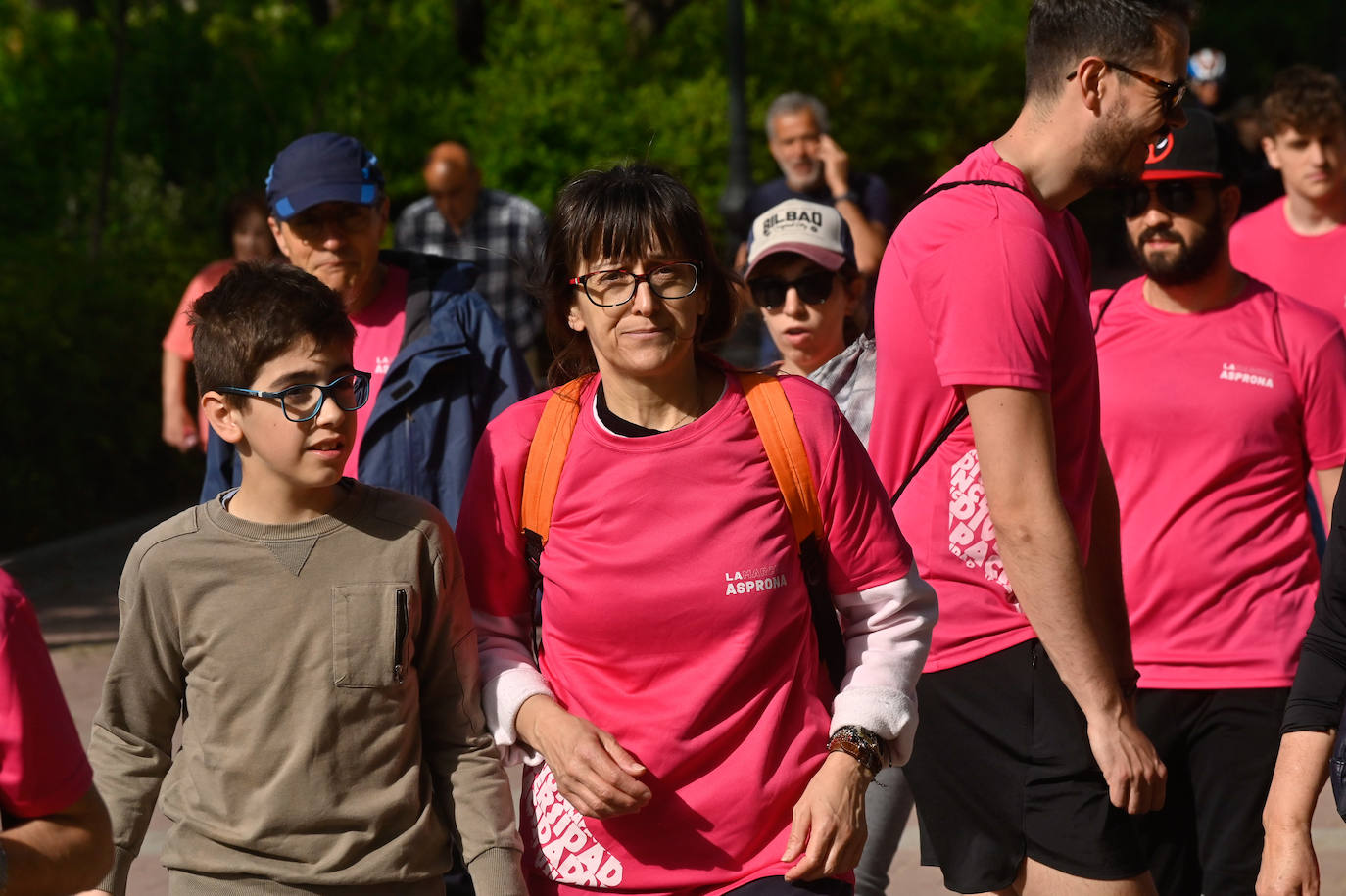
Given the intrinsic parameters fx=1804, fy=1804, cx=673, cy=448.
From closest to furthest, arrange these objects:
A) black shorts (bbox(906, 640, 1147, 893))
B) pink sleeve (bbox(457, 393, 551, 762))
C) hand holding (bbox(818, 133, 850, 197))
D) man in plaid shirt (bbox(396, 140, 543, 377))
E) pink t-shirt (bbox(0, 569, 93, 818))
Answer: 1. pink t-shirt (bbox(0, 569, 93, 818))
2. pink sleeve (bbox(457, 393, 551, 762))
3. black shorts (bbox(906, 640, 1147, 893))
4. hand holding (bbox(818, 133, 850, 197))
5. man in plaid shirt (bbox(396, 140, 543, 377))

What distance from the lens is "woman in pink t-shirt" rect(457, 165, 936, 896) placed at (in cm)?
287

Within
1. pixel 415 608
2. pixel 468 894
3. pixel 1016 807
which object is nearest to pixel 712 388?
pixel 415 608

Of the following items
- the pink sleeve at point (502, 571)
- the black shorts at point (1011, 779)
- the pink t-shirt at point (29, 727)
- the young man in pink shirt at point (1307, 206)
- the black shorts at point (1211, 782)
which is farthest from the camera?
the young man in pink shirt at point (1307, 206)

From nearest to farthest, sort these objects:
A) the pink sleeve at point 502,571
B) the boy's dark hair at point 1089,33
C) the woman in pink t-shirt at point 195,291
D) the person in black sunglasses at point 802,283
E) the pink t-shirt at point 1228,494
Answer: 1. the pink sleeve at point 502,571
2. the boy's dark hair at point 1089,33
3. the pink t-shirt at point 1228,494
4. the person in black sunglasses at point 802,283
5. the woman in pink t-shirt at point 195,291

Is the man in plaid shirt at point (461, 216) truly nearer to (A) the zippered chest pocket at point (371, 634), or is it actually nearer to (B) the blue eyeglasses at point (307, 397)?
(B) the blue eyeglasses at point (307, 397)

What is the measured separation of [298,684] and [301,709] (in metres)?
0.04

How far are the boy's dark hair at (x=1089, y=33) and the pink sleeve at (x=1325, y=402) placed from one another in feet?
4.11

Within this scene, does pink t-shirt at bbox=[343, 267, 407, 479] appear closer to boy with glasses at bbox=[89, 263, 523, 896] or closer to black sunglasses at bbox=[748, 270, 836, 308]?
black sunglasses at bbox=[748, 270, 836, 308]

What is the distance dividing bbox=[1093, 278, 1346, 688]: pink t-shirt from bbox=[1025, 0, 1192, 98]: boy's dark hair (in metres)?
1.22

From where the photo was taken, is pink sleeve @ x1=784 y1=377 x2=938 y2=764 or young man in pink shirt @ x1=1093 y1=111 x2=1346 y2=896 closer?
pink sleeve @ x1=784 y1=377 x2=938 y2=764

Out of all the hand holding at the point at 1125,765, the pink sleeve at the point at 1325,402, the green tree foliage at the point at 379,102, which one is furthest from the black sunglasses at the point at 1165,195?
the green tree foliage at the point at 379,102

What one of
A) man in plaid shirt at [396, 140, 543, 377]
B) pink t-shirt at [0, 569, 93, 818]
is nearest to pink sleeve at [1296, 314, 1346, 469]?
pink t-shirt at [0, 569, 93, 818]

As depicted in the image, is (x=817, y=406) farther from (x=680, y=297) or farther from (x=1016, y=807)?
(x=1016, y=807)

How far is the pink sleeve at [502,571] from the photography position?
3.03 metres
